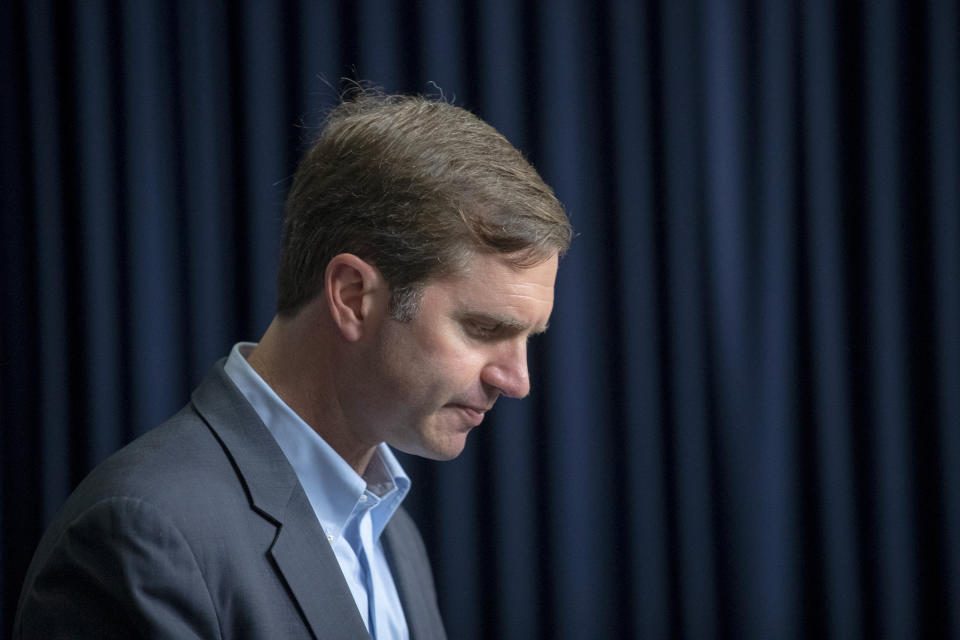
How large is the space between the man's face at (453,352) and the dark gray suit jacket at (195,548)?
0.53 ft

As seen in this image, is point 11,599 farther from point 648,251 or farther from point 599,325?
point 648,251

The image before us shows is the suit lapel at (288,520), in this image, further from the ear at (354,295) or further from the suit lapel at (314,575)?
the ear at (354,295)

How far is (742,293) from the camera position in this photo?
1.81m

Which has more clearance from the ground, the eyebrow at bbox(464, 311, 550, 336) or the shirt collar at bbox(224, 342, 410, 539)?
the eyebrow at bbox(464, 311, 550, 336)

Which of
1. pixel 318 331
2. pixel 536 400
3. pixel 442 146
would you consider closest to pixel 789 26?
Answer: pixel 536 400

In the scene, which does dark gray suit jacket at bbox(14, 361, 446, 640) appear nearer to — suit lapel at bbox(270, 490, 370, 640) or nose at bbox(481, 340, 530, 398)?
suit lapel at bbox(270, 490, 370, 640)

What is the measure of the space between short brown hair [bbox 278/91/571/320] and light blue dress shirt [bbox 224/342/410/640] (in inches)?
5.0

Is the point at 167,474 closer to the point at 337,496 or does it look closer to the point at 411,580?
the point at 337,496

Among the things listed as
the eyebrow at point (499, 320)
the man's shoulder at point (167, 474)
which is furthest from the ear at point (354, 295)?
the man's shoulder at point (167, 474)

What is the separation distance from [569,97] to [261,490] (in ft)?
3.86

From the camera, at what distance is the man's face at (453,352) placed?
1054 mm

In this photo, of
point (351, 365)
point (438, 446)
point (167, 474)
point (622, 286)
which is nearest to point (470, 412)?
point (438, 446)

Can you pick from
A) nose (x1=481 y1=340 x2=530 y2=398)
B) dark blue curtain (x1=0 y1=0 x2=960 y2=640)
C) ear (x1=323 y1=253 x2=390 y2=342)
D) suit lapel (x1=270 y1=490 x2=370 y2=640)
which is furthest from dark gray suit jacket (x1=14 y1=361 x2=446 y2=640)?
dark blue curtain (x1=0 y1=0 x2=960 y2=640)

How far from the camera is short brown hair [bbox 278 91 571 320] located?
106cm
